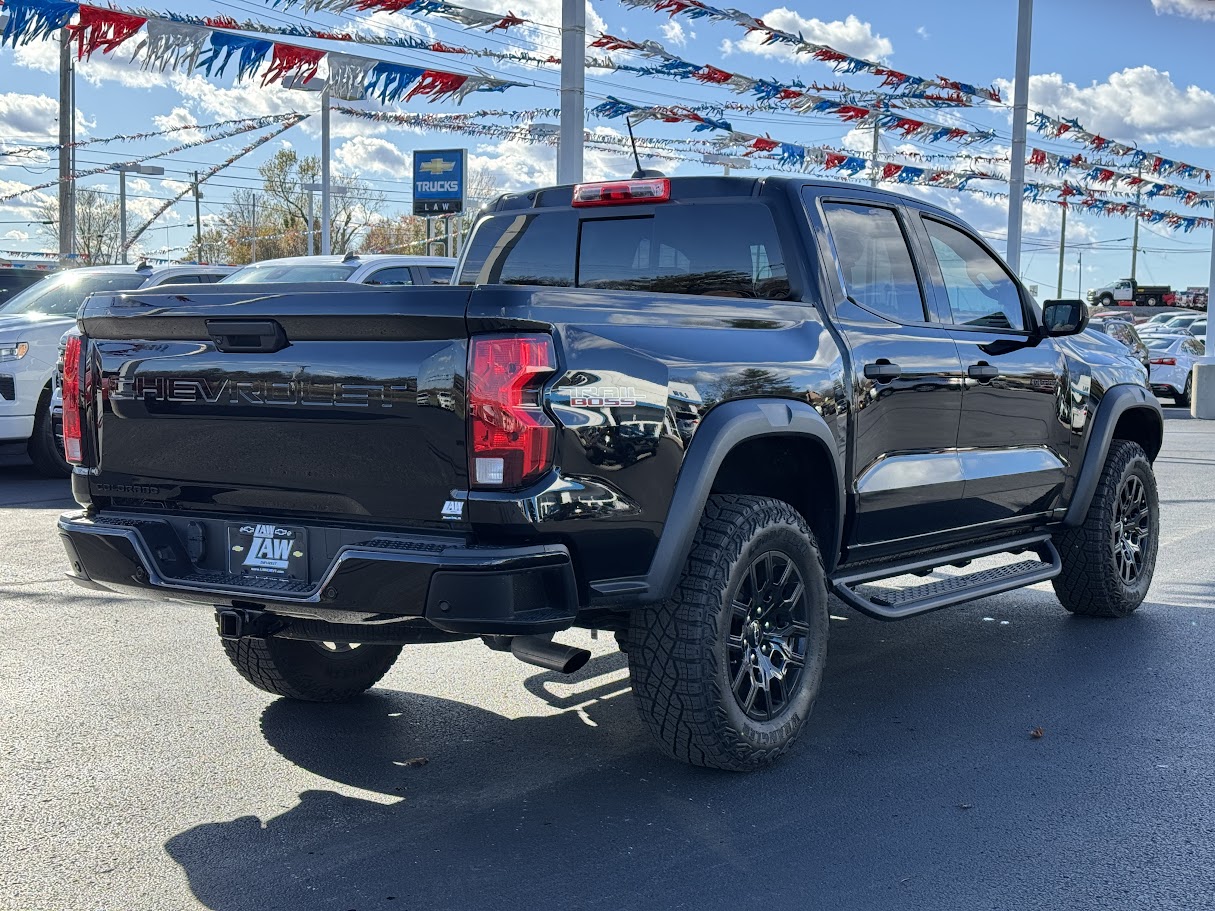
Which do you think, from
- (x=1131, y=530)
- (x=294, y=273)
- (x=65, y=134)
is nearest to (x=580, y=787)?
(x=1131, y=530)

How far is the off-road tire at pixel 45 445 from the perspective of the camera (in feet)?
38.9

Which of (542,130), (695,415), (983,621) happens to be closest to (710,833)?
(695,415)

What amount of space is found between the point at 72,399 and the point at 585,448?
1.84 meters

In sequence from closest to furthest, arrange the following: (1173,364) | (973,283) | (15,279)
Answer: (973,283) < (15,279) < (1173,364)

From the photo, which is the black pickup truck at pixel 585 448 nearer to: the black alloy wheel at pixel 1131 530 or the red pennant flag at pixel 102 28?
the black alloy wheel at pixel 1131 530

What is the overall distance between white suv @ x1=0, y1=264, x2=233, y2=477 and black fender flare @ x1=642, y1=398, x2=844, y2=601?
780 cm

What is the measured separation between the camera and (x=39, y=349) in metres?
11.7

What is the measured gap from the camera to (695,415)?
4145mm

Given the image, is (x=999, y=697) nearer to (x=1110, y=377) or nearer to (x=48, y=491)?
(x=1110, y=377)

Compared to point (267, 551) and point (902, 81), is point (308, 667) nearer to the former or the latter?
point (267, 551)

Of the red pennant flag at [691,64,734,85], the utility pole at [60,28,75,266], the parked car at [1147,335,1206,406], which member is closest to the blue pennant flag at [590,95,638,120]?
the red pennant flag at [691,64,734,85]

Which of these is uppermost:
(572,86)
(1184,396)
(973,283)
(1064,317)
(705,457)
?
(572,86)

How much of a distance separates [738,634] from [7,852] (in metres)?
2.25

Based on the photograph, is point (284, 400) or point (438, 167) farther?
point (438, 167)
